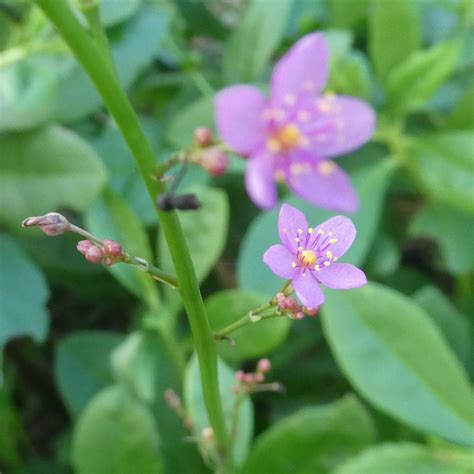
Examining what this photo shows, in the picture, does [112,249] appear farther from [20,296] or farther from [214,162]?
[20,296]

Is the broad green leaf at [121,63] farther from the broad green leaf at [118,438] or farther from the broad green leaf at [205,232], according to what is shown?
the broad green leaf at [118,438]

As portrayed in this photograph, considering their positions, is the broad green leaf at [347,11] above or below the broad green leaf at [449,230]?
above

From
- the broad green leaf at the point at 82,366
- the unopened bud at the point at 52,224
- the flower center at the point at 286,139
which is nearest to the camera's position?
the unopened bud at the point at 52,224

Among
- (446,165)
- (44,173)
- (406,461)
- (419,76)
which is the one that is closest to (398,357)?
(406,461)

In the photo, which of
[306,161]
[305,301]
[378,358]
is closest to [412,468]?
[378,358]

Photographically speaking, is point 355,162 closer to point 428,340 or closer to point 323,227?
point 428,340

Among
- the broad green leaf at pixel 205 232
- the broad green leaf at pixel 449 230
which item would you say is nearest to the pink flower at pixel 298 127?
the broad green leaf at pixel 205 232

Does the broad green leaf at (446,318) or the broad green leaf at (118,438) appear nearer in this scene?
the broad green leaf at (118,438)

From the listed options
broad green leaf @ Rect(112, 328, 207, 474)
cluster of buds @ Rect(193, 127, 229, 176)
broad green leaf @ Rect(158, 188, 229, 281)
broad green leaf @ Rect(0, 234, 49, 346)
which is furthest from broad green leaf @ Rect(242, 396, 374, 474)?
cluster of buds @ Rect(193, 127, 229, 176)
